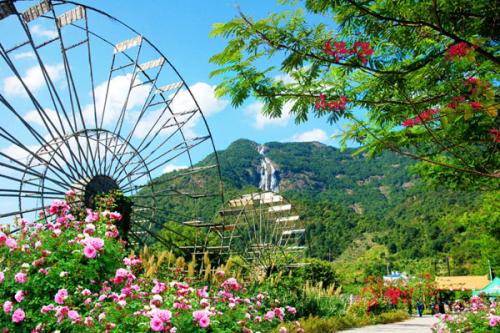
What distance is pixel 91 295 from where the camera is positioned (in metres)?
4.48

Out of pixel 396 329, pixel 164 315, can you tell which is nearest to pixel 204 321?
pixel 164 315

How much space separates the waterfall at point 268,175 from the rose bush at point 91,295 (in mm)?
122475

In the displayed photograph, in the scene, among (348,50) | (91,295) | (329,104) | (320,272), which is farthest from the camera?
(320,272)

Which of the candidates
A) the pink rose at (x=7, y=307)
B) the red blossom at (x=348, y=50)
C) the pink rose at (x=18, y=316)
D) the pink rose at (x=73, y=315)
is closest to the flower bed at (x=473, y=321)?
the red blossom at (x=348, y=50)

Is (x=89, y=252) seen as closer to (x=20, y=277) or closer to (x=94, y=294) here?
(x=94, y=294)

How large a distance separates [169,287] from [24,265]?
1416 millimetres

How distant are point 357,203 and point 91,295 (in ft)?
398

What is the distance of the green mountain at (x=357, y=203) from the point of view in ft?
166

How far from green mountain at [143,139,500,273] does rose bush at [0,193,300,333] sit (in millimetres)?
3976

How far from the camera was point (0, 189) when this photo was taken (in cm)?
984

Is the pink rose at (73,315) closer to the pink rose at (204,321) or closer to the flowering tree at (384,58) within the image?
the pink rose at (204,321)

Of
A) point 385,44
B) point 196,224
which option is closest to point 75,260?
point 385,44

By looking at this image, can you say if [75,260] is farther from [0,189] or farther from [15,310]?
[0,189]

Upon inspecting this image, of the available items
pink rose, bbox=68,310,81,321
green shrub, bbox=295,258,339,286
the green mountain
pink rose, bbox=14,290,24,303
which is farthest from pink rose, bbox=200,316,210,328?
green shrub, bbox=295,258,339,286
